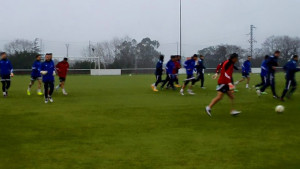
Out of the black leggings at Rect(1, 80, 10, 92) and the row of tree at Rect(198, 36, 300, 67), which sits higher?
the row of tree at Rect(198, 36, 300, 67)

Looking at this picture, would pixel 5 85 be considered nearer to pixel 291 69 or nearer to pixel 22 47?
pixel 291 69

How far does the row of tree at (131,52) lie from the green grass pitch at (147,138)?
142 ft

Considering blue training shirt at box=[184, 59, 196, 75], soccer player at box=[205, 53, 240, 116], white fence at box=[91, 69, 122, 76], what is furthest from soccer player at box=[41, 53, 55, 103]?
white fence at box=[91, 69, 122, 76]

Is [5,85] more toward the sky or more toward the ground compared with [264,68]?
more toward the ground

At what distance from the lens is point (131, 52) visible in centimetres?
6231

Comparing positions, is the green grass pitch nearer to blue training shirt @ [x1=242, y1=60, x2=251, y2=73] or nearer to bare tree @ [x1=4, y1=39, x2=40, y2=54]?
blue training shirt @ [x1=242, y1=60, x2=251, y2=73]

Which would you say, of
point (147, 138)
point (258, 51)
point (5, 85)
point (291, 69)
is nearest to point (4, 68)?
point (5, 85)

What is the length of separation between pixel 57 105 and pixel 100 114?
2.90 m

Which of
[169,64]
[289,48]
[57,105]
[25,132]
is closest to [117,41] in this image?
[289,48]

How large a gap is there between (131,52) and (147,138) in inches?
2184

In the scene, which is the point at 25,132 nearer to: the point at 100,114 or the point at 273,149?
the point at 100,114

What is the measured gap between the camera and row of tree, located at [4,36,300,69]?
53.1 m

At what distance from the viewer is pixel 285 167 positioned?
5.54 m

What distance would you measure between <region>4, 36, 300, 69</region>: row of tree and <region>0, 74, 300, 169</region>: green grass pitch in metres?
43.4
